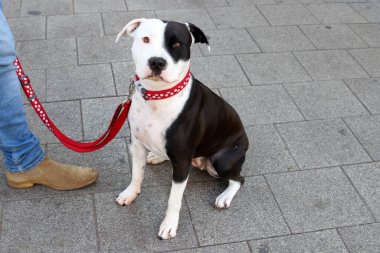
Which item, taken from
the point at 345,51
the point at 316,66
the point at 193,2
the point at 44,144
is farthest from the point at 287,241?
the point at 193,2

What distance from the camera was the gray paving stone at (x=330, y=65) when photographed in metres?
4.74

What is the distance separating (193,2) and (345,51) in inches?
84.7

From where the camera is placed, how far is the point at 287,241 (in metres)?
2.92

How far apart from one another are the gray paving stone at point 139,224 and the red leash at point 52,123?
400mm

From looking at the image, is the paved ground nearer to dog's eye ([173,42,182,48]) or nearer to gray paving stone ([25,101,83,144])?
gray paving stone ([25,101,83,144])

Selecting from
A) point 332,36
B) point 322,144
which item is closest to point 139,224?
point 322,144

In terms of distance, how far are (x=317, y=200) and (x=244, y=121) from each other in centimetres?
105

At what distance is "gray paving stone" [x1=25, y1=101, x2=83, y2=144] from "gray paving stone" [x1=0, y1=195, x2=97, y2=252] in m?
0.70

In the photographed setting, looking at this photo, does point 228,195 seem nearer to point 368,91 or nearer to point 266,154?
point 266,154

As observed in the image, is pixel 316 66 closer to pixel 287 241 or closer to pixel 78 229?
pixel 287 241

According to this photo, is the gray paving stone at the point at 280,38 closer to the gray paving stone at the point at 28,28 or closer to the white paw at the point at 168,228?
the gray paving stone at the point at 28,28

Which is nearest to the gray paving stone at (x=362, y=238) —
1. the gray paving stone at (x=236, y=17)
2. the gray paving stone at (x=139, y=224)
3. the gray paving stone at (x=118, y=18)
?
the gray paving stone at (x=139, y=224)

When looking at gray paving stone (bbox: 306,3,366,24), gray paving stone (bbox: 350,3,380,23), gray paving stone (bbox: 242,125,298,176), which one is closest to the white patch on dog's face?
gray paving stone (bbox: 242,125,298,176)

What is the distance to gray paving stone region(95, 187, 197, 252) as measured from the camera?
111 inches
